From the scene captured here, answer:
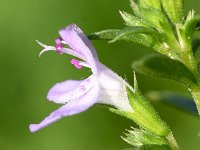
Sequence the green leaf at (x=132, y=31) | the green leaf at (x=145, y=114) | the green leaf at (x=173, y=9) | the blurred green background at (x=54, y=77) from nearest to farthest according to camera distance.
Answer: the green leaf at (x=132, y=31) < the green leaf at (x=173, y=9) < the green leaf at (x=145, y=114) < the blurred green background at (x=54, y=77)

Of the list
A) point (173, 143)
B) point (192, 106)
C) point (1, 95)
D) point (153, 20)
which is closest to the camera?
point (153, 20)

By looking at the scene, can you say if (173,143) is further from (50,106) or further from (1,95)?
(1,95)

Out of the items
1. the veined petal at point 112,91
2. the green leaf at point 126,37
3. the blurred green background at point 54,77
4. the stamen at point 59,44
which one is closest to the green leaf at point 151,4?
the green leaf at point 126,37

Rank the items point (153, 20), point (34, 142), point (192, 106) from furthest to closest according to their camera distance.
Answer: point (34, 142)
point (192, 106)
point (153, 20)

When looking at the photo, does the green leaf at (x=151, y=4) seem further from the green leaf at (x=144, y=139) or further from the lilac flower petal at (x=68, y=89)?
the green leaf at (x=144, y=139)

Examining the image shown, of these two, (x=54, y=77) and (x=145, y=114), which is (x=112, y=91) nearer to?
(x=145, y=114)

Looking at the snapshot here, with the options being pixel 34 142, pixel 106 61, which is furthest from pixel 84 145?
pixel 106 61

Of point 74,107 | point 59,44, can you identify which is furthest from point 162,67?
point 59,44
